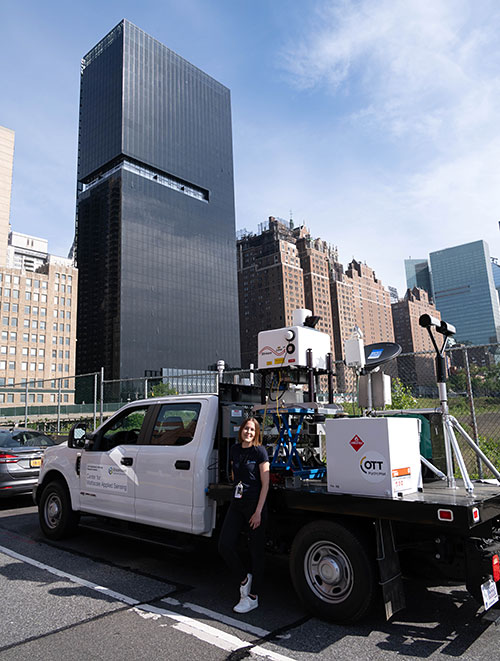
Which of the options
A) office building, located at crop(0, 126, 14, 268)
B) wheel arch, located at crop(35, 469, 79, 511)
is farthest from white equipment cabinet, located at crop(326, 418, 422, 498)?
office building, located at crop(0, 126, 14, 268)

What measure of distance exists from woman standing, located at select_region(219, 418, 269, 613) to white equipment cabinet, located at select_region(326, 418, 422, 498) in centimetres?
66

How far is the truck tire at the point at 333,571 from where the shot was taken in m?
3.78

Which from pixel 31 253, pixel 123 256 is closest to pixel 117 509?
pixel 123 256

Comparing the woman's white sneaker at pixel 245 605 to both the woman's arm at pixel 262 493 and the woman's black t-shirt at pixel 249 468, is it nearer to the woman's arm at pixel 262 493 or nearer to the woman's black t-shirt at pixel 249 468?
the woman's arm at pixel 262 493

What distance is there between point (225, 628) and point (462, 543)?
2.03 metres

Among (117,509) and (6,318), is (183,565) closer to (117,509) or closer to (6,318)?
(117,509)

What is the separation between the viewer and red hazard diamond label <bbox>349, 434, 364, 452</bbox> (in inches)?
161

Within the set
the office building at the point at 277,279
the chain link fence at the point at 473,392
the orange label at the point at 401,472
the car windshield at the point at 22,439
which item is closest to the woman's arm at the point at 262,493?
the orange label at the point at 401,472

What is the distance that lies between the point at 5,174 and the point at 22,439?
131 meters

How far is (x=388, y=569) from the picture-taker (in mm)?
3801

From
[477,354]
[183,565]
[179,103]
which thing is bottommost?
[183,565]

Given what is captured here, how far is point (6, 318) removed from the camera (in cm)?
Answer: 10588

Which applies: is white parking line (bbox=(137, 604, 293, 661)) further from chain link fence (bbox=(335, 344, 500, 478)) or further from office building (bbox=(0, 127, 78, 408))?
office building (bbox=(0, 127, 78, 408))

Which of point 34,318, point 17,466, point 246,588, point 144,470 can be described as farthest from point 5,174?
point 246,588
